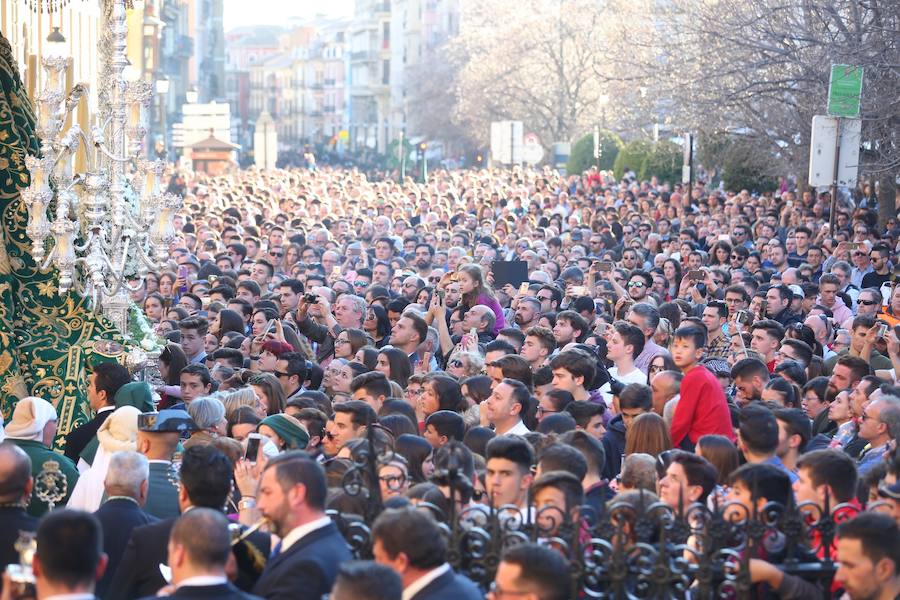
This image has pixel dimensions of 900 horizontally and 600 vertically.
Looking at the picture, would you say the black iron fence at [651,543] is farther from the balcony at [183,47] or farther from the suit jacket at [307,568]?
the balcony at [183,47]

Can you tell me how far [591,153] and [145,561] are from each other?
45.9m

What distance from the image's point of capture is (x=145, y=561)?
619cm

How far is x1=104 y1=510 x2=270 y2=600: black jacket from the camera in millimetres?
6180

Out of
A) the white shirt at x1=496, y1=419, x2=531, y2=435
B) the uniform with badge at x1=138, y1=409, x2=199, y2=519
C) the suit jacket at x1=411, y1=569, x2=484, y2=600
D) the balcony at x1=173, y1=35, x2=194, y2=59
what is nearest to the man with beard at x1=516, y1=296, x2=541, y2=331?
the white shirt at x1=496, y1=419, x2=531, y2=435

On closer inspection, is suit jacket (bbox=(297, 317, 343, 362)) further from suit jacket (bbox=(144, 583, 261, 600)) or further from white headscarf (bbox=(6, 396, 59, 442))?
suit jacket (bbox=(144, 583, 261, 600))

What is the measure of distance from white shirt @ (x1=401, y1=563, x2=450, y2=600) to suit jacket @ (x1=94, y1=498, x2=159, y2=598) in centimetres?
166

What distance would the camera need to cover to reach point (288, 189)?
1496 inches

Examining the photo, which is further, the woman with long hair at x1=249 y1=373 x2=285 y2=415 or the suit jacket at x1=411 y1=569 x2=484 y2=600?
the woman with long hair at x1=249 y1=373 x2=285 y2=415

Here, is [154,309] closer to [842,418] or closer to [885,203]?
[842,418]

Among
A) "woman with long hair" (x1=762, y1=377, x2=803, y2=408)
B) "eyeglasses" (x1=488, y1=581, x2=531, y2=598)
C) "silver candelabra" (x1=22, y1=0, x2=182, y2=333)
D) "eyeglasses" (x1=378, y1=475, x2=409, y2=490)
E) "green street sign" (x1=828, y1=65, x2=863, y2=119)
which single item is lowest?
"woman with long hair" (x1=762, y1=377, x2=803, y2=408)

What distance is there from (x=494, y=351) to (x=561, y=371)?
125 cm

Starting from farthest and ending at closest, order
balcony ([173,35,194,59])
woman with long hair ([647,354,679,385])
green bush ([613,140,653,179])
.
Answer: balcony ([173,35,194,59])
green bush ([613,140,653,179])
woman with long hair ([647,354,679,385])

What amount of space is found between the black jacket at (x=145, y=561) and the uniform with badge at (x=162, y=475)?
1.18 meters

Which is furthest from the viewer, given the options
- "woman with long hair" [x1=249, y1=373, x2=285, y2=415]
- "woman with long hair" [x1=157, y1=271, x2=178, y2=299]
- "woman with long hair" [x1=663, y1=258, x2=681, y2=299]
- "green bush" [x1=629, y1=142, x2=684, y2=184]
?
"green bush" [x1=629, y1=142, x2=684, y2=184]
